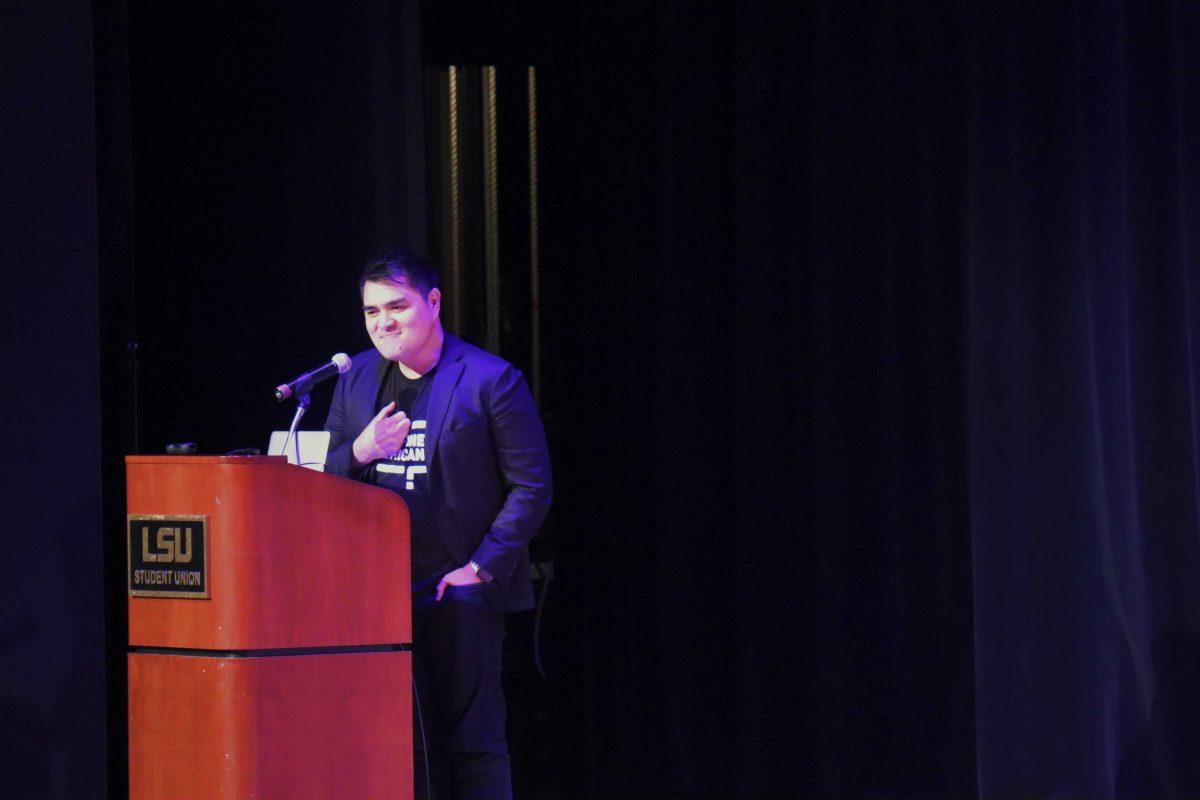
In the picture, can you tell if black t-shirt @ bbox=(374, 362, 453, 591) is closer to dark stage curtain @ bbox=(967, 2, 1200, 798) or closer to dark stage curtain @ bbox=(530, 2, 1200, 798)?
dark stage curtain @ bbox=(530, 2, 1200, 798)

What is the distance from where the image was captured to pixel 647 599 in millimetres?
4238

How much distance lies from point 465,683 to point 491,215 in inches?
77.8

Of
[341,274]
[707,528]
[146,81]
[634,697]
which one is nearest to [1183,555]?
[707,528]

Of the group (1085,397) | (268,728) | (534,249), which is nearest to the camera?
(268,728)

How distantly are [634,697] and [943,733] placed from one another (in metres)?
0.92

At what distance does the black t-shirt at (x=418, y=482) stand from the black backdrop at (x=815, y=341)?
2.96 feet

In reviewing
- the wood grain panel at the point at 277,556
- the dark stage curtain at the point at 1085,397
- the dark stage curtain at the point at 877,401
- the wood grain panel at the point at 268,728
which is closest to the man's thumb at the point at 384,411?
the wood grain panel at the point at 277,556

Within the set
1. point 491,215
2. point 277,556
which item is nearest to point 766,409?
point 491,215

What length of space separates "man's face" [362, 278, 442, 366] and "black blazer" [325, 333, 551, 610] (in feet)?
0.34

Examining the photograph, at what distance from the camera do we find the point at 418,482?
307 cm

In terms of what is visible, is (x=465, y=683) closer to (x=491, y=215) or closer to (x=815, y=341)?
(x=815, y=341)

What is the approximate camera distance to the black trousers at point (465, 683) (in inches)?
121

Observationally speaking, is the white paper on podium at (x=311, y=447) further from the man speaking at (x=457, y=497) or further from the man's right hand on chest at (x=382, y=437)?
the man's right hand on chest at (x=382, y=437)

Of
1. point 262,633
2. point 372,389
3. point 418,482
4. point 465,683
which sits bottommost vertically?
point 465,683
